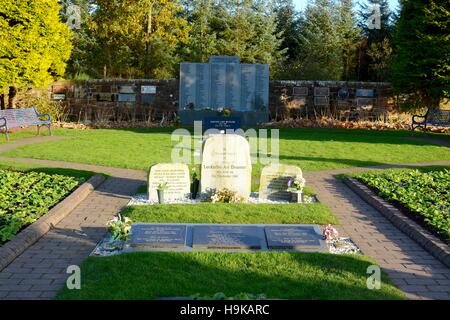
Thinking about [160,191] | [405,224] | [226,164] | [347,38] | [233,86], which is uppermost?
[347,38]

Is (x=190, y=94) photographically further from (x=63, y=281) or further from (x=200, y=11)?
(x=63, y=281)

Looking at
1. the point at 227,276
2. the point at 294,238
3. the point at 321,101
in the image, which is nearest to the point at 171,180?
the point at 294,238

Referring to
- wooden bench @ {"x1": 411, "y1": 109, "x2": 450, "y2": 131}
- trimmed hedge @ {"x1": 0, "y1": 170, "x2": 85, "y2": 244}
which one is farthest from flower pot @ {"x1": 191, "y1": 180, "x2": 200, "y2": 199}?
wooden bench @ {"x1": 411, "y1": 109, "x2": 450, "y2": 131}

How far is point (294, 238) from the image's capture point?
21.6 ft

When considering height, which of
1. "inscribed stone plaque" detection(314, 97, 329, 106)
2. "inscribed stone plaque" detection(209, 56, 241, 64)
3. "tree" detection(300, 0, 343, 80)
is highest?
"tree" detection(300, 0, 343, 80)

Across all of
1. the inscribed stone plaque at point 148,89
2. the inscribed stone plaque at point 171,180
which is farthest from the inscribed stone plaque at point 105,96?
the inscribed stone plaque at point 171,180

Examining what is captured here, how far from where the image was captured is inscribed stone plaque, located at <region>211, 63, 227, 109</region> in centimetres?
2161

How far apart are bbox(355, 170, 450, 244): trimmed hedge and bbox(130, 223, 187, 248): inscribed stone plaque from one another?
3.47 m

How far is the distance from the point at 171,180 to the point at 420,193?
14.7ft

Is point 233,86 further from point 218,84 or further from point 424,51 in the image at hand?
point 424,51

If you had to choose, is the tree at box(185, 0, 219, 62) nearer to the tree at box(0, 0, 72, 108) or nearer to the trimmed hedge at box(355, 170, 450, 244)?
the tree at box(0, 0, 72, 108)

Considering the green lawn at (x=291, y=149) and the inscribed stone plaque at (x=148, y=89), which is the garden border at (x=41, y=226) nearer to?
the green lawn at (x=291, y=149)

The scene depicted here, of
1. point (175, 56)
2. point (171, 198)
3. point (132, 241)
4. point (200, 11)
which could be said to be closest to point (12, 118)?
point (171, 198)

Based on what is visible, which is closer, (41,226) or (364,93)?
(41,226)
